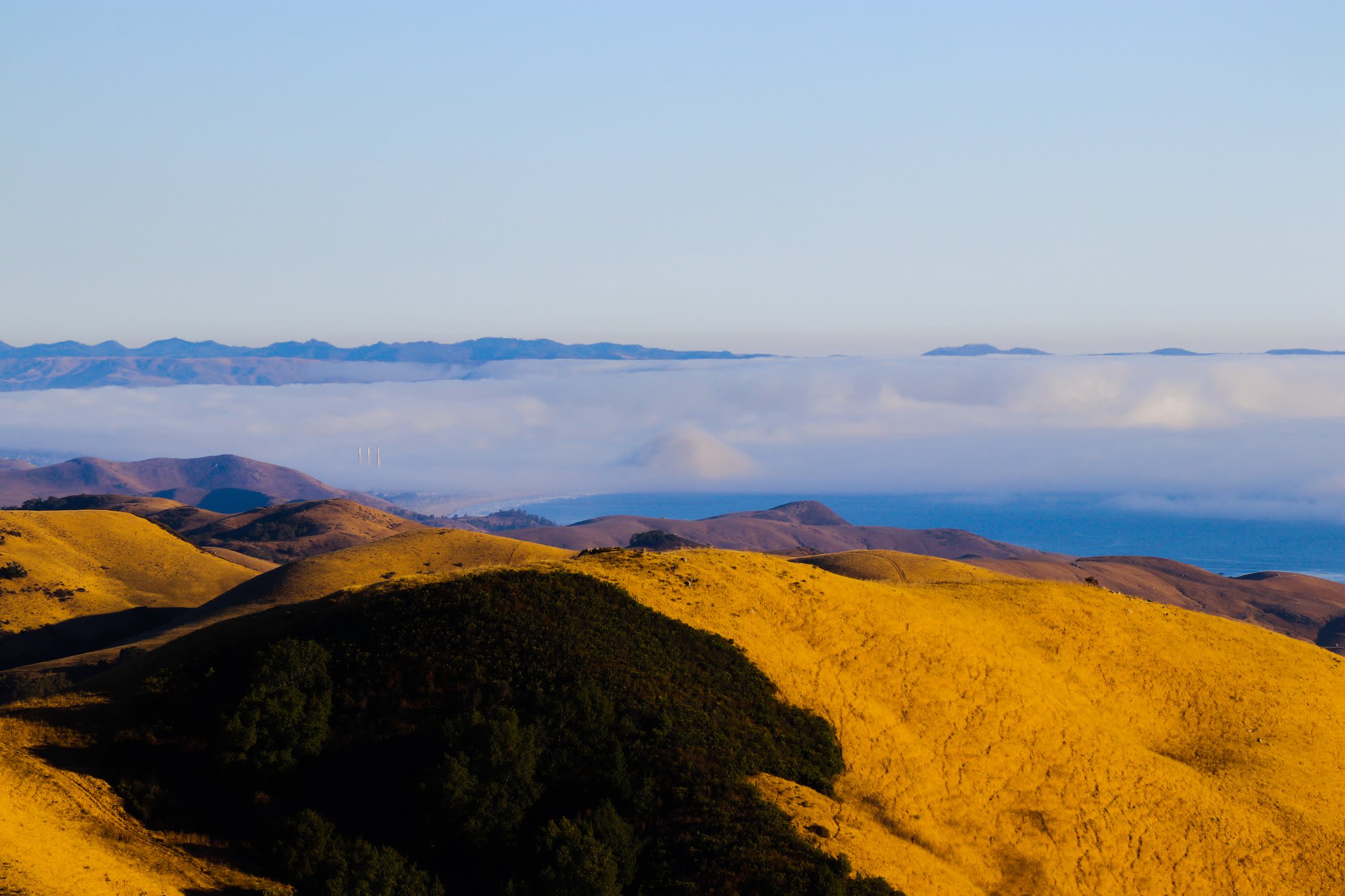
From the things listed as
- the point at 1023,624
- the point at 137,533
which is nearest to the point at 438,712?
the point at 1023,624

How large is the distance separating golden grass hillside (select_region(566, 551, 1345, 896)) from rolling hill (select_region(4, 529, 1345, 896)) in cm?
12

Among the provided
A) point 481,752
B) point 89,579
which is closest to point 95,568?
point 89,579

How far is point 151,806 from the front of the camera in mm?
38531

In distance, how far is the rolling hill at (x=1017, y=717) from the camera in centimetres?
4253

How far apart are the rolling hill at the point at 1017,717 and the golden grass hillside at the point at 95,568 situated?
3113 inches

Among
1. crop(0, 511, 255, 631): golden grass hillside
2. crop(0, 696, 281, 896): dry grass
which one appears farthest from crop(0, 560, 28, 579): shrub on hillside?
crop(0, 696, 281, 896): dry grass

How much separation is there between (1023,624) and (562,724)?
32915 millimetres

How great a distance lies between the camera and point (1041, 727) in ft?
168

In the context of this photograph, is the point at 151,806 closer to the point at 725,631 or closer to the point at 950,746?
the point at 725,631

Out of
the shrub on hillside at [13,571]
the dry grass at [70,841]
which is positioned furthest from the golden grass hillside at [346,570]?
the dry grass at [70,841]

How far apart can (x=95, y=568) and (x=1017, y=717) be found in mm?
119778

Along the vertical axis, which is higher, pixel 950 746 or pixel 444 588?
pixel 444 588

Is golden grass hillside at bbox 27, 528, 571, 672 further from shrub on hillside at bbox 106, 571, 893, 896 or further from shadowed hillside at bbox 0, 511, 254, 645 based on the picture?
shrub on hillside at bbox 106, 571, 893, 896

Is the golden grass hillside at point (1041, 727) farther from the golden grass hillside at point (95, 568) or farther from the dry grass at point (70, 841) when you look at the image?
the golden grass hillside at point (95, 568)
